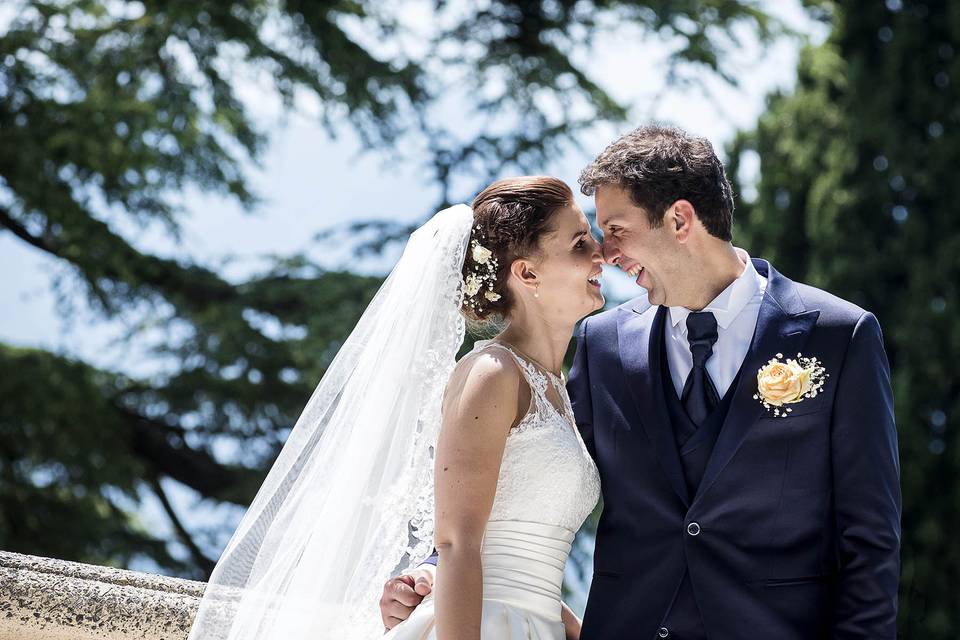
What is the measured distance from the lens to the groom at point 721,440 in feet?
7.96

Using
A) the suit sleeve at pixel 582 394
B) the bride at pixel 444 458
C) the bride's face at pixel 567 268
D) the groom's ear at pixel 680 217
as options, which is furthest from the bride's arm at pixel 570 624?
the groom's ear at pixel 680 217

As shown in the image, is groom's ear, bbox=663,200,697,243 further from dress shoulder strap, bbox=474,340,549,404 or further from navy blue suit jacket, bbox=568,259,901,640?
dress shoulder strap, bbox=474,340,549,404

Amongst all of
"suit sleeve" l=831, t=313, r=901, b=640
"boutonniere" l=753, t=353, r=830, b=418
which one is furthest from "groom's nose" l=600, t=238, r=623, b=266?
"suit sleeve" l=831, t=313, r=901, b=640

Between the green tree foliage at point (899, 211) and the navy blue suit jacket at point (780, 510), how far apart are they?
24.1ft

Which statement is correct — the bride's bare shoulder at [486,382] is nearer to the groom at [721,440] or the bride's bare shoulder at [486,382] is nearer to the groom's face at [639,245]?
the groom at [721,440]

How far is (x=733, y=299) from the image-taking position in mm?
2723

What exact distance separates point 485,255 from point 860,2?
8.65 metres

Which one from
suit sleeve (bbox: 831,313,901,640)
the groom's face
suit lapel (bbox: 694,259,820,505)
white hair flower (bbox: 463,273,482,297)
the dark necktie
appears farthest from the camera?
white hair flower (bbox: 463,273,482,297)

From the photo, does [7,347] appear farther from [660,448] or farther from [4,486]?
[660,448]

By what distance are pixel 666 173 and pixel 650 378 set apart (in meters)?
0.51

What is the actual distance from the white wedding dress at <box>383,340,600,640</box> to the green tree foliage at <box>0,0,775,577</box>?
598cm

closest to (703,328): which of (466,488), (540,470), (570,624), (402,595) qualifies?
(540,470)

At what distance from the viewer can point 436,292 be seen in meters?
2.85

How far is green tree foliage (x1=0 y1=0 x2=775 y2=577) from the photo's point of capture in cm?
892
